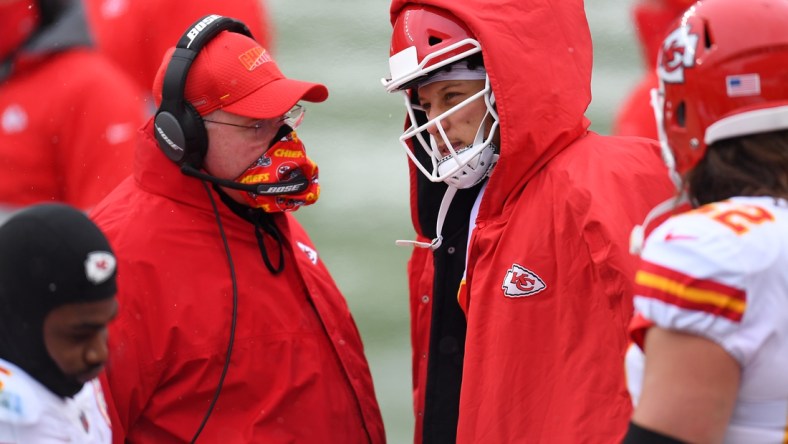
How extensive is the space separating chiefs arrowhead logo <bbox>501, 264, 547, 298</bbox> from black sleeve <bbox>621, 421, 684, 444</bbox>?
31.8 inches

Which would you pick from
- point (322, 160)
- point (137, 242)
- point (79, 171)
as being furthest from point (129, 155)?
point (322, 160)

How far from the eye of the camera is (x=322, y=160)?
692 cm

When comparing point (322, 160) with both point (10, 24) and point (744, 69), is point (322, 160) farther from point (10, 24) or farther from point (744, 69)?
point (744, 69)

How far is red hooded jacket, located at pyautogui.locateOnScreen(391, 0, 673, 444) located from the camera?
7.88ft

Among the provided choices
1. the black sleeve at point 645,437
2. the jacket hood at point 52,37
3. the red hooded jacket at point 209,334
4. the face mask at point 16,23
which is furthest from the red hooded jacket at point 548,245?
the face mask at point 16,23

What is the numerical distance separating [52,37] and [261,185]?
1435mm

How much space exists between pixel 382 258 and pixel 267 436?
3689 mm

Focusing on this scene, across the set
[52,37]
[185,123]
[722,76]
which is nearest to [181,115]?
[185,123]

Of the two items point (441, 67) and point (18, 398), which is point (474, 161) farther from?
point (18, 398)

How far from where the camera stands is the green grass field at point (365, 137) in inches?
243

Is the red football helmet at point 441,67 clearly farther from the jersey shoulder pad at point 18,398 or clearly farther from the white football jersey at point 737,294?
the jersey shoulder pad at point 18,398

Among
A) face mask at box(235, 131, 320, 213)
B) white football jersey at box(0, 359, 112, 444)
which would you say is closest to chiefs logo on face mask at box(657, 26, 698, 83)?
white football jersey at box(0, 359, 112, 444)

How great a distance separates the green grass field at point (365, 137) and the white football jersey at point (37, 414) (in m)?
3.63

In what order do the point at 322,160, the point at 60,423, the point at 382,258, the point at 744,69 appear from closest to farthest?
the point at 744,69 → the point at 60,423 → the point at 382,258 → the point at 322,160
